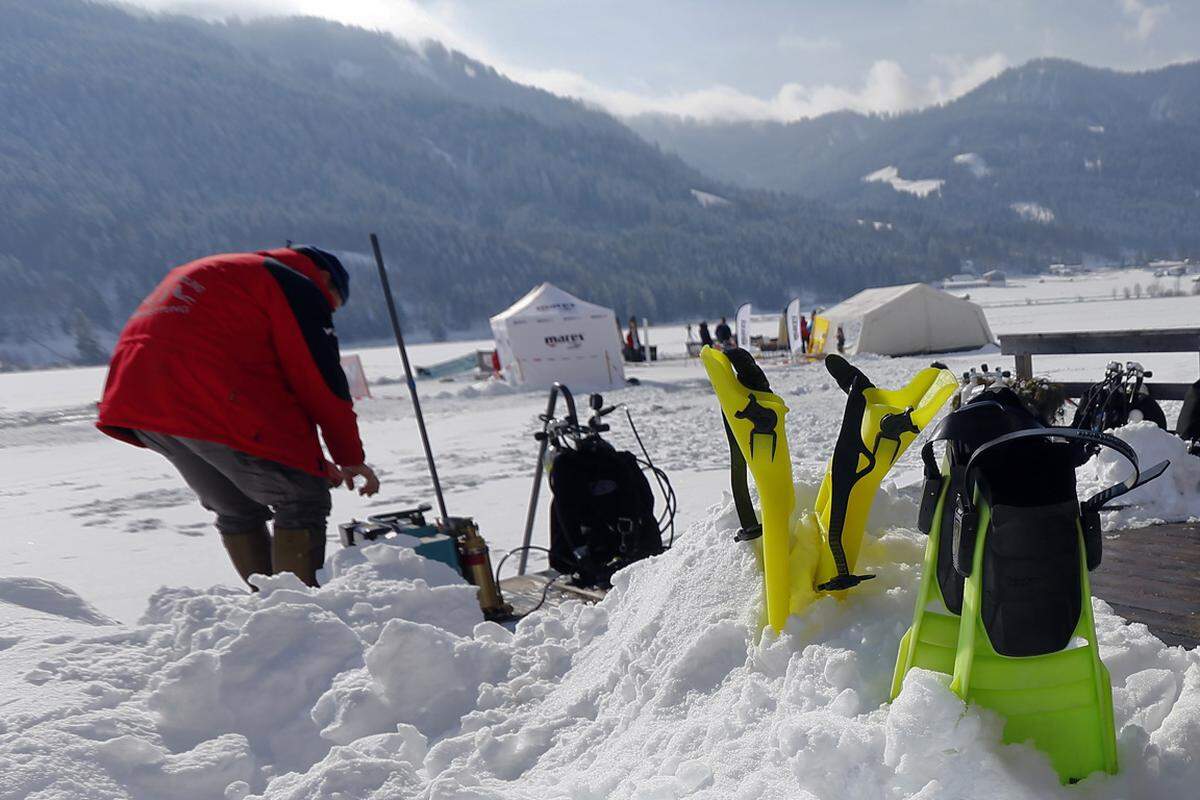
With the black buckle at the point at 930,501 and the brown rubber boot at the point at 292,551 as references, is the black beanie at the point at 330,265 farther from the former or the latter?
the black buckle at the point at 930,501

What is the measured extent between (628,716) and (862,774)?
2.46 ft

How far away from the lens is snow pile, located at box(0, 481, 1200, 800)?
55.6 inches

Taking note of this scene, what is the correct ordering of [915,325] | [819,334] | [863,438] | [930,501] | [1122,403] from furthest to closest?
[819,334] < [915,325] < [1122,403] < [863,438] < [930,501]

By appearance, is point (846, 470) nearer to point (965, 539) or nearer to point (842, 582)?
point (842, 582)

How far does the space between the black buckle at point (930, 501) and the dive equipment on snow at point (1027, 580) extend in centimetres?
5

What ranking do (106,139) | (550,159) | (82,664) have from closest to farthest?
1. (82,664)
2. (106,139)
3. (550,159)

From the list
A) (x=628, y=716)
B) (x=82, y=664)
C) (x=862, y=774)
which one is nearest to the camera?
(x=862, y=774)

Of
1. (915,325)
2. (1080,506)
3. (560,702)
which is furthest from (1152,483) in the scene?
(915,325)

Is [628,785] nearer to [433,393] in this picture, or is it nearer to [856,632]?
[856,632]

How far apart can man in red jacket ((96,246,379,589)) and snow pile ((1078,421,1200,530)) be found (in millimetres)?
3375

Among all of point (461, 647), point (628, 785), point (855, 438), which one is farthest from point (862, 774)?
point (461, 647)

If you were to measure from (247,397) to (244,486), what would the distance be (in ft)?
1.19

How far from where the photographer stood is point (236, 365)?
3049 millimetres

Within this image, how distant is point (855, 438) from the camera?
5.77ft
